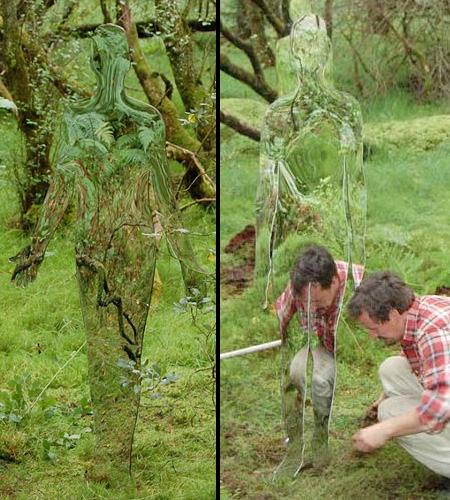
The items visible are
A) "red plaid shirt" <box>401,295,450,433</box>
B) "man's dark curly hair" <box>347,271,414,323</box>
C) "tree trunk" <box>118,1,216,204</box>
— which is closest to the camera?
"red plaid shirt" <box>401,295,450,433</box>

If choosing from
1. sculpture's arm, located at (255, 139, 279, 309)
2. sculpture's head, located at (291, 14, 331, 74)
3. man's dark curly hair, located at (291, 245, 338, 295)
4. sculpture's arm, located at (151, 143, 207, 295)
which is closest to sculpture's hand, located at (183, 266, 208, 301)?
sculpture's arm, located at (151, 143, 207, 295)

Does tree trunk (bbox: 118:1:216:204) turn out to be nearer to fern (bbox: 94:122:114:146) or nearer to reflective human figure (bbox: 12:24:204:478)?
reflective human figure (bbox: 12:24:204:478)

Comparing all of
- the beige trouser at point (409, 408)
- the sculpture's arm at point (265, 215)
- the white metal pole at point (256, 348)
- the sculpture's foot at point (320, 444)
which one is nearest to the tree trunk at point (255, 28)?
the sculpture's arm at point (265, 215)

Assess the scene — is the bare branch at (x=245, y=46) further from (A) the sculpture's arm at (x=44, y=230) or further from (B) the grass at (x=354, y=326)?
(A) the sculpture's arm at (x=44, y=230)

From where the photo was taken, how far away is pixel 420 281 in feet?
12.9

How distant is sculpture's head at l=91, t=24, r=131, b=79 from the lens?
13.0ft

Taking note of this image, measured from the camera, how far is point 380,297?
3850 mm

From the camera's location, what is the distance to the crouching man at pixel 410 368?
374 cm

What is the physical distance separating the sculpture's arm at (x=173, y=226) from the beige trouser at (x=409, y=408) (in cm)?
84

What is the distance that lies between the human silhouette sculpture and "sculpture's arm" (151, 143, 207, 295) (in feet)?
1.11

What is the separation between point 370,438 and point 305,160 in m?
1.10

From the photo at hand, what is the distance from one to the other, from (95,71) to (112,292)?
881mm

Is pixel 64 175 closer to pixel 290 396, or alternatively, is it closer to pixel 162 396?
pixel 162 396

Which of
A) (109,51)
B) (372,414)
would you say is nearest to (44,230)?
(109,51)
